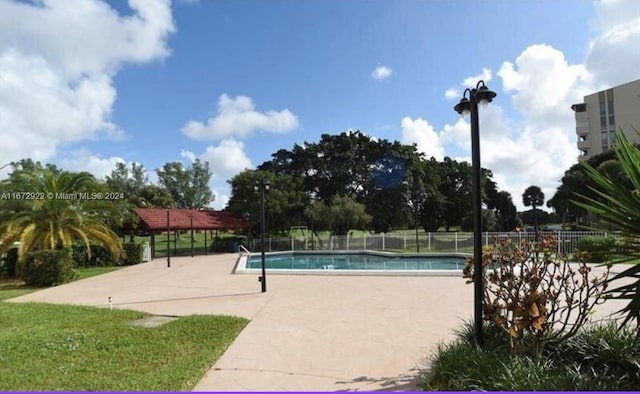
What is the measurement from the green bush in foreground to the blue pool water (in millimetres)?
14648

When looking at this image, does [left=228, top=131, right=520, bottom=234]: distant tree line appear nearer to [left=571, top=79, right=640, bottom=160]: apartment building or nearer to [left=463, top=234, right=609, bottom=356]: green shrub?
[left=463, top=234, right=609, bottom=356]: green shrub

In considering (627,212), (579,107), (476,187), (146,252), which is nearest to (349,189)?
(146,252)

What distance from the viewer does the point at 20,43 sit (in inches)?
402

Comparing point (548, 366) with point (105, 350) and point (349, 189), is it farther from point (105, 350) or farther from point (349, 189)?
point (349, 189)

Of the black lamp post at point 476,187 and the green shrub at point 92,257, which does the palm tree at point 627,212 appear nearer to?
Result: the black lamp post at point 476,187

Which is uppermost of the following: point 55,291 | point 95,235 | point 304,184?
point 304,184

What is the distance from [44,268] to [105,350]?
10.6 meters

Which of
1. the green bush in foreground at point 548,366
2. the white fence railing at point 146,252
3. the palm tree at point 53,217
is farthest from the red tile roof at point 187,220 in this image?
the green bush in foreground at point 548,366

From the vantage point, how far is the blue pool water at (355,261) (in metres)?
20.7

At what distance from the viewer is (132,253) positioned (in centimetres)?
2192

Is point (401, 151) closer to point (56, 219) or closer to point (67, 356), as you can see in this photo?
point (56, 219)

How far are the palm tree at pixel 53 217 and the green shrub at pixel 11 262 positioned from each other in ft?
5.89

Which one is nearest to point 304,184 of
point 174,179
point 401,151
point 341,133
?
point 341,133

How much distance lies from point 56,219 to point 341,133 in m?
25.4
